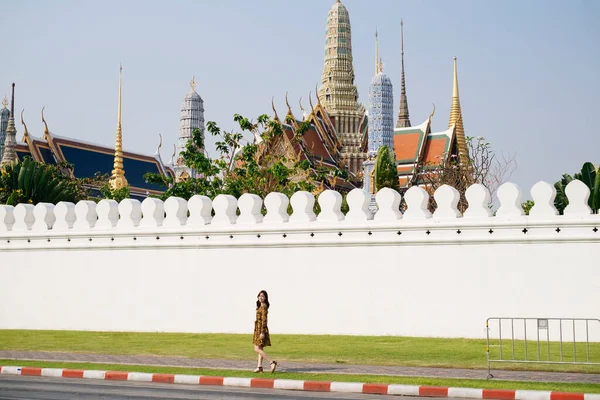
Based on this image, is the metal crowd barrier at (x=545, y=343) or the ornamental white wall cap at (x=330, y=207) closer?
the metal crowd barrier at (x=545, y=343)

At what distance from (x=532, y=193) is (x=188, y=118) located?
43.7 m

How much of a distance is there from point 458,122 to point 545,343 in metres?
48.4

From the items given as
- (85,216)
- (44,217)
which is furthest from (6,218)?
(85,216)

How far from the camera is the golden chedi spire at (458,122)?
57.8m

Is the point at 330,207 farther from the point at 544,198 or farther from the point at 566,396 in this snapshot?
the point at 566,396

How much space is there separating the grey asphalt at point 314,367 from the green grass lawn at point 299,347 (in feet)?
0.97

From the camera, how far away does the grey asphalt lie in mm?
10969

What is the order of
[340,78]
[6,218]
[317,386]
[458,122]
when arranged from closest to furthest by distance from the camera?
[317,386] < [6,218] < [458,122] < [340,78]

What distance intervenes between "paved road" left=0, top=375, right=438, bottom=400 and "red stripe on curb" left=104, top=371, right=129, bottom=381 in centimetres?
21

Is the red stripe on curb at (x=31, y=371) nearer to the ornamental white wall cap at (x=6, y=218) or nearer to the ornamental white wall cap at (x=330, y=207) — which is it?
the ornamental white wall cap at (x=330, y=207)

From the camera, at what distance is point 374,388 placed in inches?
412

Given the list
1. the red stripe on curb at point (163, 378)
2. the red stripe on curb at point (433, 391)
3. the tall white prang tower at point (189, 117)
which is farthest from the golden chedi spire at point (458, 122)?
the red stripe on curb at point (433, 391)

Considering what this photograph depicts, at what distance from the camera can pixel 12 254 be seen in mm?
17891

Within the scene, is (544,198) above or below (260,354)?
above
